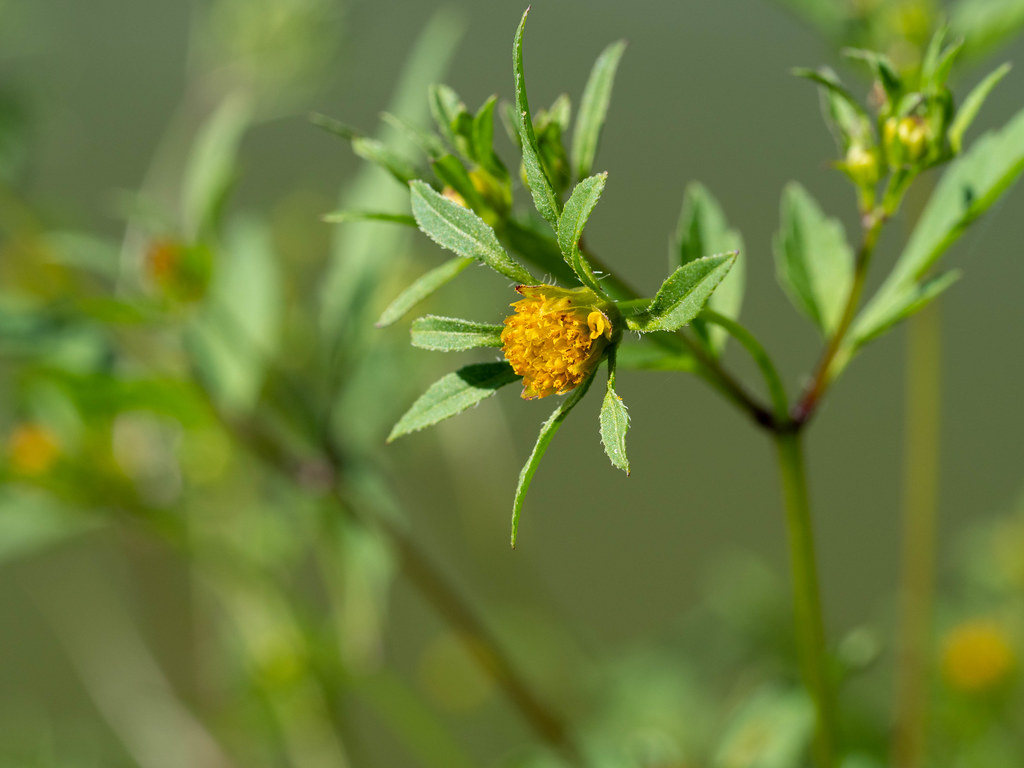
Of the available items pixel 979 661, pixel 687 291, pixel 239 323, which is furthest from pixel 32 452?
pixel 979 661

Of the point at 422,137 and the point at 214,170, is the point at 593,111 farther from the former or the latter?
the point at 214,170

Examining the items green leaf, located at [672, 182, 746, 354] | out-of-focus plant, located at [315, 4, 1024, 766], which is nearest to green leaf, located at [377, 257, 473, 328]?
out-of-focus plant, located at [315, 4, 1024, 766]

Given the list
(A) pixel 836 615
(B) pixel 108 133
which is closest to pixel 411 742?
(A) pixel 836 615

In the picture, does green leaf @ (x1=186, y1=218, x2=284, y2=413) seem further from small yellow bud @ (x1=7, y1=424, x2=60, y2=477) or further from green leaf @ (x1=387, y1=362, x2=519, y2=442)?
green leaf @ (x1=387, y1=362, x2=519, y2=442)

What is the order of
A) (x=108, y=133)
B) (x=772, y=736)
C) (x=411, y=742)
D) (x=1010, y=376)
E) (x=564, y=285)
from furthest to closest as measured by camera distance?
(x=108, y=133) → (x=1010, y=376) → (x=411, y=742) → (x=772, y=736) → (x=564, y=285)

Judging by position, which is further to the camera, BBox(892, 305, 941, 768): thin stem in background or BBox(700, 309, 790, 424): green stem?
BBox(892, 305, 941, 768): thin stem in background

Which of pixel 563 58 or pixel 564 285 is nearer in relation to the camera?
pixel 564 285

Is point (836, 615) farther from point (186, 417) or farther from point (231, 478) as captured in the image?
point (186, 417)
